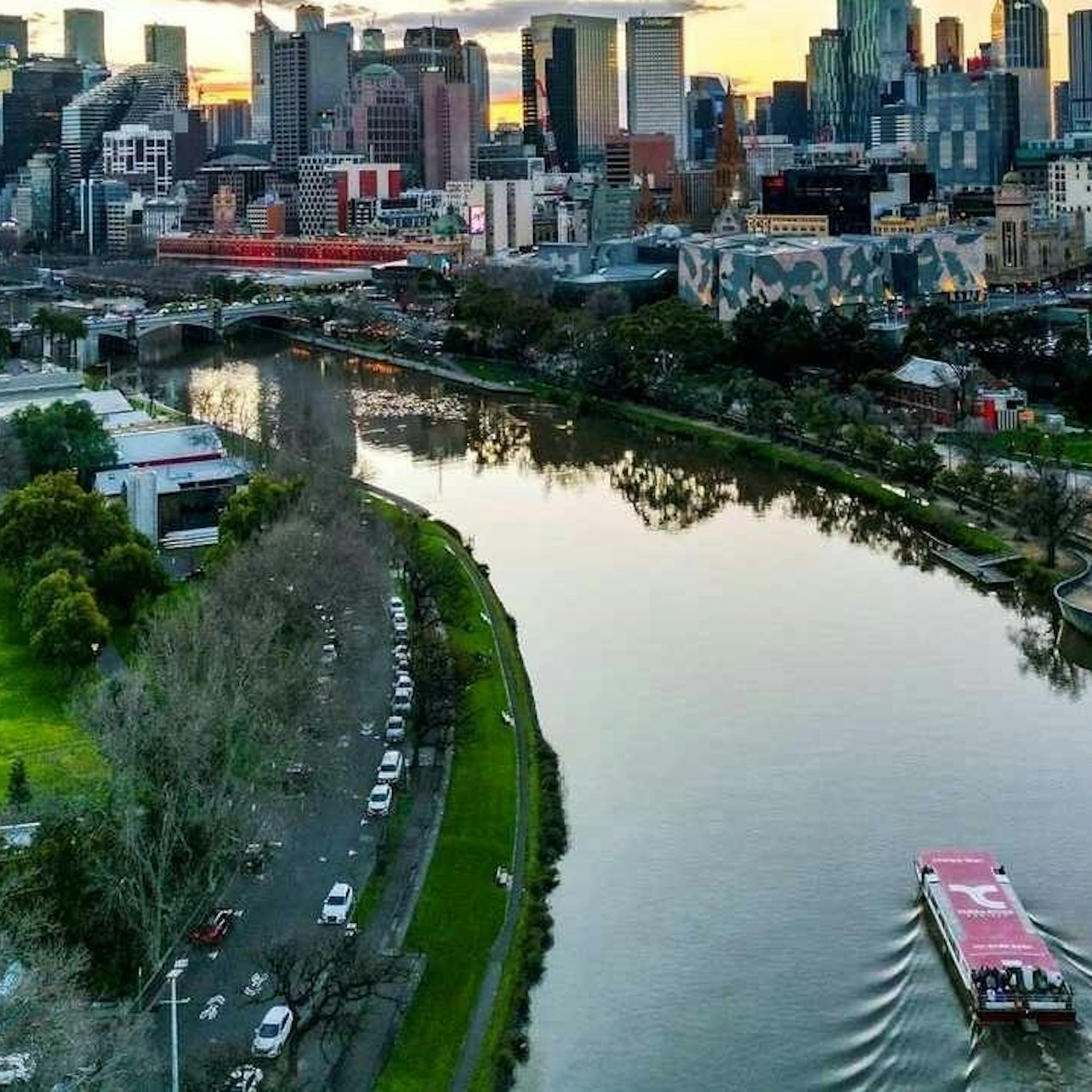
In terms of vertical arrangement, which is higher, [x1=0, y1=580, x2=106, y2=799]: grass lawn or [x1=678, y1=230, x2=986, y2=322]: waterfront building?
[x1=678, y1=230, x2=986, y2=322]: waterfront building

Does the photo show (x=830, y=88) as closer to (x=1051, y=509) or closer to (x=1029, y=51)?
(x=1029, y=51)

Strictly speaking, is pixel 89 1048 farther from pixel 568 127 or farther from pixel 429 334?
pixel 568 127

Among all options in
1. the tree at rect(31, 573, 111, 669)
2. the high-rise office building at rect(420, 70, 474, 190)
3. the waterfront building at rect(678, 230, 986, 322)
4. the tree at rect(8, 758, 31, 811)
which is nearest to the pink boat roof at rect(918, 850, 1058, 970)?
the tree at rect(8, 758, 31, 811)

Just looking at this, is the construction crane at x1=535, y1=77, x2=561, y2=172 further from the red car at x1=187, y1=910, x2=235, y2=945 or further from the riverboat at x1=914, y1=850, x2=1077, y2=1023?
the red car at x1=187, y1=910, x2=235, y2=945

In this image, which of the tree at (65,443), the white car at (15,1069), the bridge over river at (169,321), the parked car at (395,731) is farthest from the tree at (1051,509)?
the bridge over river at (169,321)

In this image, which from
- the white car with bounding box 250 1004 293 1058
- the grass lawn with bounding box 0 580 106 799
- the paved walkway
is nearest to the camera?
the white car with bounding box 250 1004 293 1058

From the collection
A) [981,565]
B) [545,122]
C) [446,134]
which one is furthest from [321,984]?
[545,122]

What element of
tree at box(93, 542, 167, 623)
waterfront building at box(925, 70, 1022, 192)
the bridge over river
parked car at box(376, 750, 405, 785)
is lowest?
parked car at box(376, 750, 405, 785)
